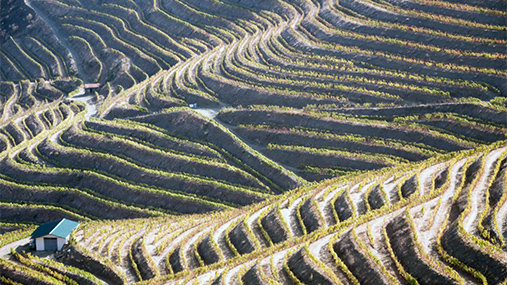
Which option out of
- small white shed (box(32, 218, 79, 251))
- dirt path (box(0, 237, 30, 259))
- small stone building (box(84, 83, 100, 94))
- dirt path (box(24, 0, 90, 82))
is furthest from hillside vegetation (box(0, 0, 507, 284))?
small white shed (box(32, 218, 79, 251))

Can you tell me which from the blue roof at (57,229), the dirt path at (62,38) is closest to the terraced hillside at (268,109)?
the dirt path at (62,38)

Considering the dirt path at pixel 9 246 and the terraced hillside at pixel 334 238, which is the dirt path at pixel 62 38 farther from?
the dirt path at pixel 9 246

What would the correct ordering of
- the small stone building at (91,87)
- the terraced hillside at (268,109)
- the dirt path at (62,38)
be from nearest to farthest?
1. the terraced hillside at (268,109)
2. the small stone building at (91,87)
3. the dirt path at (62,38)

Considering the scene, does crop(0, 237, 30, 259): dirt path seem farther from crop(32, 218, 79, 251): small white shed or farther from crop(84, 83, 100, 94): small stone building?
crop(84, 83, 100, 94): small stone building

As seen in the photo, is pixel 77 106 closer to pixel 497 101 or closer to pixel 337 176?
pixel 337 176

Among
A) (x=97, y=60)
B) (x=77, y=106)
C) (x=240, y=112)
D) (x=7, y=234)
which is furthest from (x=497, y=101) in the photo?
(x=97, y=60)

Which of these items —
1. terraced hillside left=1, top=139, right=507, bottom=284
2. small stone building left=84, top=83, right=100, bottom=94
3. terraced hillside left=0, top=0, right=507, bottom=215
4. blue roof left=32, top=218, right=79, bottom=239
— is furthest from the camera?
small stone building left=84, top=83, right=100, bottom=94

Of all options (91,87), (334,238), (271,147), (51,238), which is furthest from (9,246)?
(91,87)
